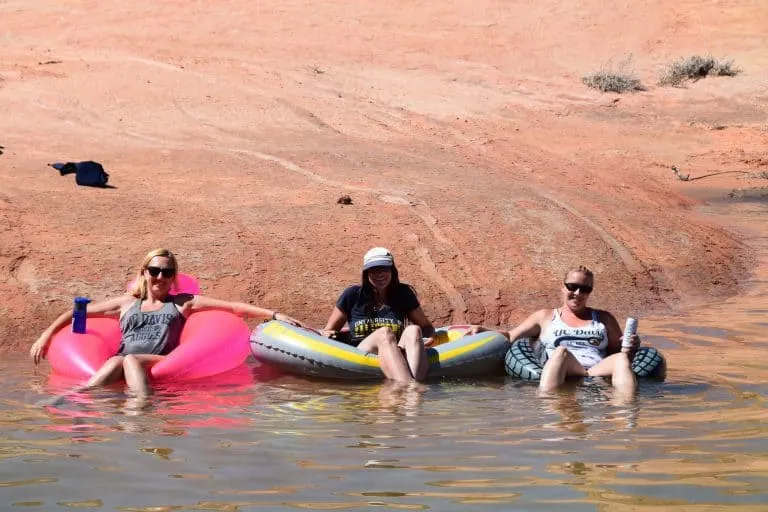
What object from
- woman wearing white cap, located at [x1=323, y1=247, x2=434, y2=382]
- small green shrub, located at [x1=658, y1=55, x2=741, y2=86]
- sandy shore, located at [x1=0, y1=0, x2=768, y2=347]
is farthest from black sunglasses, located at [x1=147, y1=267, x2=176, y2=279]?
small green shrub, located at [x1=658, y1=55, x2=741, y2=86]

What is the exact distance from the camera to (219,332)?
7.97 meters

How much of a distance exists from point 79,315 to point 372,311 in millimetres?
2025

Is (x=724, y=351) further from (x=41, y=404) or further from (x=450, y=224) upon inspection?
(x=41, y=404)

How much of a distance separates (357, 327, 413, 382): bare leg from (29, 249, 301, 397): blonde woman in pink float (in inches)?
23.0

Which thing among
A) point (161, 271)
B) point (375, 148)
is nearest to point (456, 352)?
point (161, 271)

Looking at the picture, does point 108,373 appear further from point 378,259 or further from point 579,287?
point 579,287

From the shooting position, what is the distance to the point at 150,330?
25.8ft

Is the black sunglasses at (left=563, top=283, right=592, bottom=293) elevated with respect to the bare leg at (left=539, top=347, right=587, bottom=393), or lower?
elevated

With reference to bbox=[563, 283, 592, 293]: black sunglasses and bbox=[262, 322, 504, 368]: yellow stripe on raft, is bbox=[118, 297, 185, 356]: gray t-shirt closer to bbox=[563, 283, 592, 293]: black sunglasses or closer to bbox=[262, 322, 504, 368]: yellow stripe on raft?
bbox=[262, 322, 504, 368]: yellow stripe on raft

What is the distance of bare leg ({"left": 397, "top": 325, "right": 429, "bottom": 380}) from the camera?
778 centimetres

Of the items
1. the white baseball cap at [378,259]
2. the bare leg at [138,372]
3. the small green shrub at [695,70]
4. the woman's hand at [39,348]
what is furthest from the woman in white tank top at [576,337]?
the small green shrub at [695,70]

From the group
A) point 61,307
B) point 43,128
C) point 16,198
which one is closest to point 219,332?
point 61,307

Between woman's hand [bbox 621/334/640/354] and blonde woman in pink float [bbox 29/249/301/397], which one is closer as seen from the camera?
woman's hand [bbox 621/334/640/354]

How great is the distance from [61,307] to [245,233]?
2.23 m
